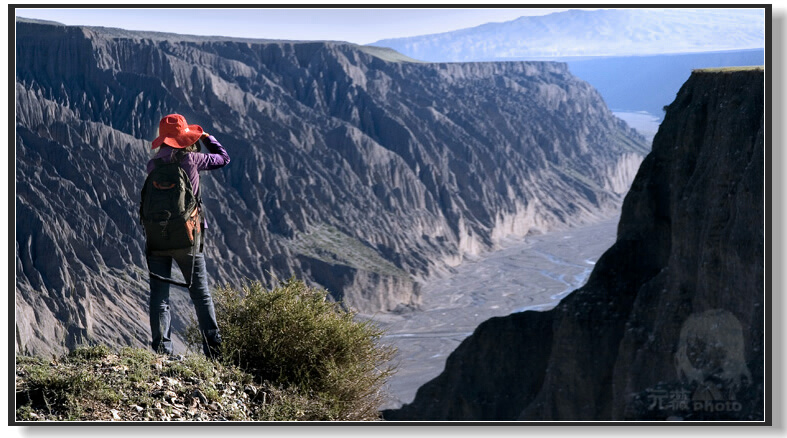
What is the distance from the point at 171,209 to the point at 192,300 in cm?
104

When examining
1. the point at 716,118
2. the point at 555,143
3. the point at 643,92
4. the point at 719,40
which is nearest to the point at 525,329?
the point at 716,118

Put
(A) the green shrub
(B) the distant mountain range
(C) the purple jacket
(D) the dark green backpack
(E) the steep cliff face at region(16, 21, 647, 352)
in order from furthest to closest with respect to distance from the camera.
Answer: (E) the steep cliff face at region(16, 21, 647, 352) → (B) the distant mountain range → (A) the green shrub → (C) the purple jacket → (D) the dark green backpack

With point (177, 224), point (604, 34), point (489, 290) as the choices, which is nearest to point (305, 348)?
point (177, 224)

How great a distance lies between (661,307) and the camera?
25656 millimetres

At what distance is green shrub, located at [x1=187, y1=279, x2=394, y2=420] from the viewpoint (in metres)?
10.6

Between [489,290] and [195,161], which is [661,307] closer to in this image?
[195,161]

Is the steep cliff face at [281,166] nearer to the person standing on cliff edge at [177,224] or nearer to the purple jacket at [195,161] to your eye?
→ the person standing on cliff edge at [177,224]

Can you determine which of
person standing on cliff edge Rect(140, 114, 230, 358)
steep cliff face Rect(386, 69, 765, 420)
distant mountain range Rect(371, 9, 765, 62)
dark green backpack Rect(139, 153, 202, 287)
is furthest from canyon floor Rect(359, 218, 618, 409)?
dark green backpack Rect(139, 153, 202, 287)

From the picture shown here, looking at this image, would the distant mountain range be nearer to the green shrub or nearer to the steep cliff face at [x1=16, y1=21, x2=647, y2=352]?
the green shrub

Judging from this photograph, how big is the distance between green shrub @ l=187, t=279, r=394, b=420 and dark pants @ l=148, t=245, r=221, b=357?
21 centimetres

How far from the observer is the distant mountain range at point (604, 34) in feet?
49.5

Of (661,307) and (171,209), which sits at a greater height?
(171,209)

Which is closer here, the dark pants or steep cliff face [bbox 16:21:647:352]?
the dark pants

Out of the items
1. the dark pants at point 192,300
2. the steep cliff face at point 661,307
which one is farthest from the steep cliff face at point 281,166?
the dark pants at point 192,300
